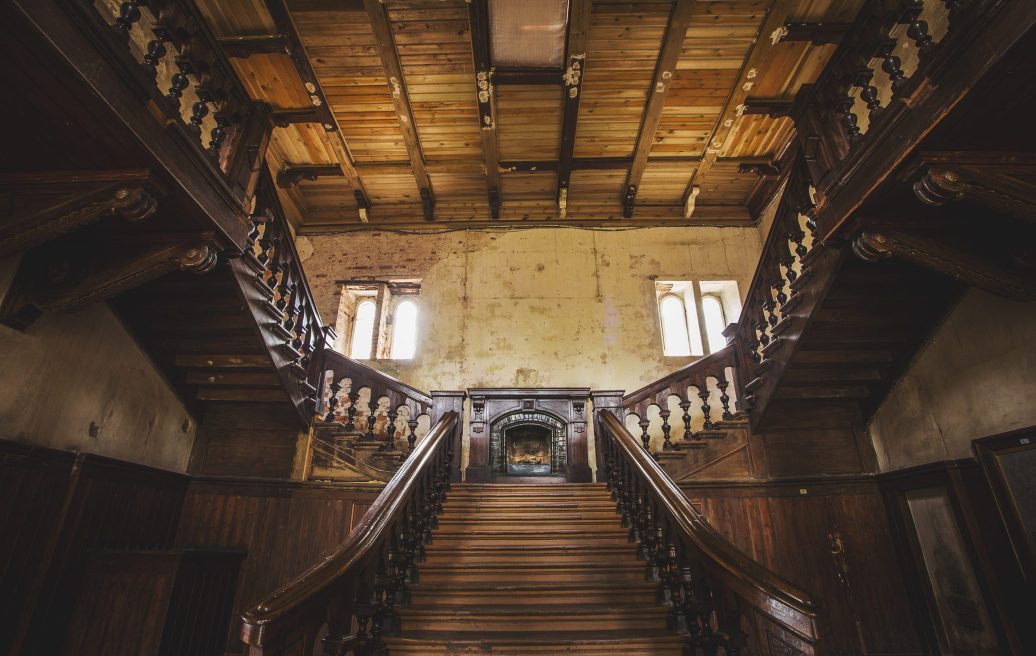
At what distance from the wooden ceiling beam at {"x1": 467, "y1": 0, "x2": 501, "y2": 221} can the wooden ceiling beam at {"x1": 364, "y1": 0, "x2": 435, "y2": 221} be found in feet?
2.72

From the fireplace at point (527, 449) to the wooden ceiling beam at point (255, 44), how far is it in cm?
501

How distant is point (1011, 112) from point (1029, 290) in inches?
54.8

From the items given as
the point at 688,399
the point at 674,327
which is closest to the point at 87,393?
the point at 688,399

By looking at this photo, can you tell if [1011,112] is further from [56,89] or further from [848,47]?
[56,89]

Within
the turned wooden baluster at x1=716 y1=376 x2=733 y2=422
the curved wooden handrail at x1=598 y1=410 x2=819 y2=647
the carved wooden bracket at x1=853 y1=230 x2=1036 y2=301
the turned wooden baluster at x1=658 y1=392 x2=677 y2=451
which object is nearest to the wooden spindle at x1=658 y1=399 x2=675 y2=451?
the turned wooden baluster at x1=658 y1=392 x2=677 y2=451

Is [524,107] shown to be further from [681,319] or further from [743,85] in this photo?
[681,319]

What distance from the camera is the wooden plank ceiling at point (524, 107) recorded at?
16.8 ft

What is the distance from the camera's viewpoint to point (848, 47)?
335 cm

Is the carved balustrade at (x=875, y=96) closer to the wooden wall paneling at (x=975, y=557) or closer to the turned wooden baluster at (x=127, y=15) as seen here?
the wooden wall paneling at (x=975, y=557)

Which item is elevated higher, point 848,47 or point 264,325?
point 848,47

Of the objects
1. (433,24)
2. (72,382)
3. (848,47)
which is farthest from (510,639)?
(433,24)

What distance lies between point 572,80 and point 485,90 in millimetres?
986

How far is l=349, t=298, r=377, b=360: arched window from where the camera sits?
7.73 meters

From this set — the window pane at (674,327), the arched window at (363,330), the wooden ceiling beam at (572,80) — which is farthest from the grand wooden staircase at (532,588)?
the wooden ceiling beam at (572,80)
